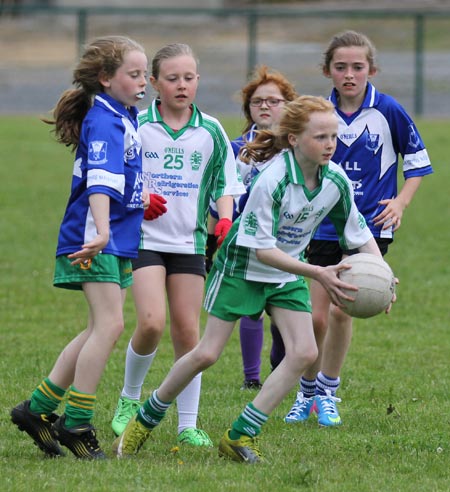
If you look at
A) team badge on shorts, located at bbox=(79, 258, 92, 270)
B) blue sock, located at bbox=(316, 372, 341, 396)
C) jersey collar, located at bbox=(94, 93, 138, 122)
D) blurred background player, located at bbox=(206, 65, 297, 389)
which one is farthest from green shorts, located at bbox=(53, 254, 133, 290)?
blurred background player, located at bbox=(206, 65, 297, 389)

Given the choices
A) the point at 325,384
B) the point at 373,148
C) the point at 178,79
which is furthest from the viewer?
the point at 325,384

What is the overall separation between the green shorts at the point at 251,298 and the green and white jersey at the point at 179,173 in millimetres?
636

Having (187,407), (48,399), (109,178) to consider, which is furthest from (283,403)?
(109,178)

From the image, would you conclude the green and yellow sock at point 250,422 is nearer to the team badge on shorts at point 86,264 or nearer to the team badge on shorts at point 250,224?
the team badge on shorts at point 250,224

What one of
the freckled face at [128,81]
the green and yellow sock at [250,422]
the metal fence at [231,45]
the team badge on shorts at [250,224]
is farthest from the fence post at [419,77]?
the green and yellow sock at [250,422]

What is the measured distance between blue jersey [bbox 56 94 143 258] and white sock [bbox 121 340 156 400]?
32.6 inches

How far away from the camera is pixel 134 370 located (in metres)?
6.20

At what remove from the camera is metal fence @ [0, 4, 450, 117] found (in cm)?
2856

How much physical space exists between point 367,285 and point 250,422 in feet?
2.77

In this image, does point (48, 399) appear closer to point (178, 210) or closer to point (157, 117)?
point (178, 210)

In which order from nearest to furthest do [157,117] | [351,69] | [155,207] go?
[155,207] → [157,117] → [351,69]

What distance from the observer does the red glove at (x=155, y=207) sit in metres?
5.87

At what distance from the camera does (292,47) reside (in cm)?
3734

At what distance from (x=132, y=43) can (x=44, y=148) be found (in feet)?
57.5
